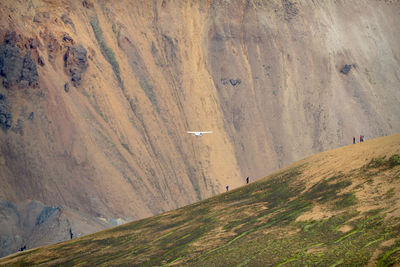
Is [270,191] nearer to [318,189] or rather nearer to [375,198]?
[318,189]

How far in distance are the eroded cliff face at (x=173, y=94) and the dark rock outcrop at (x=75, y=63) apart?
10 cm

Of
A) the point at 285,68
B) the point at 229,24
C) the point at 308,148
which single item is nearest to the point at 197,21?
the point at 229,24

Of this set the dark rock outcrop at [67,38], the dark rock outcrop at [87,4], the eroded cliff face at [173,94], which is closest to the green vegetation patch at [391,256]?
the eroded cliff face at [173,94]

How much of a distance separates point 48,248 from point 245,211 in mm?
10509

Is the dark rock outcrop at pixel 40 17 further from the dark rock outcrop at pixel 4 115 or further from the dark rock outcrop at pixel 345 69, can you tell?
the dark rock outcrop at pixel 345 69

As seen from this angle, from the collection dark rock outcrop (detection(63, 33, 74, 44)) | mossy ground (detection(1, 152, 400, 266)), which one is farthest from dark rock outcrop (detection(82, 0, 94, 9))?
mossy ground (detection(1, 152, 400, 266))

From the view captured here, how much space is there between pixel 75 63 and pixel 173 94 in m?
12.5

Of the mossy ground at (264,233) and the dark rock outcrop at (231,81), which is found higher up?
the dark rock outcrop at (231,81)

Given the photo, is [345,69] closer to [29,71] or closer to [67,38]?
[67,38]

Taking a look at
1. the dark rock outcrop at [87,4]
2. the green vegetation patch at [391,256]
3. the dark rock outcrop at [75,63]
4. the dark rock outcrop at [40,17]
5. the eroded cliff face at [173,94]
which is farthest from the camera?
the dark rock outcrop at [87,4]

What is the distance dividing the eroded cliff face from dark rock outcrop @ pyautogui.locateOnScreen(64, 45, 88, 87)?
0.10 meters

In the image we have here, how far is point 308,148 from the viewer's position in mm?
70625

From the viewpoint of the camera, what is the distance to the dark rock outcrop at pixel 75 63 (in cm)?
5681

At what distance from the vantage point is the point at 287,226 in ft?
77.3
